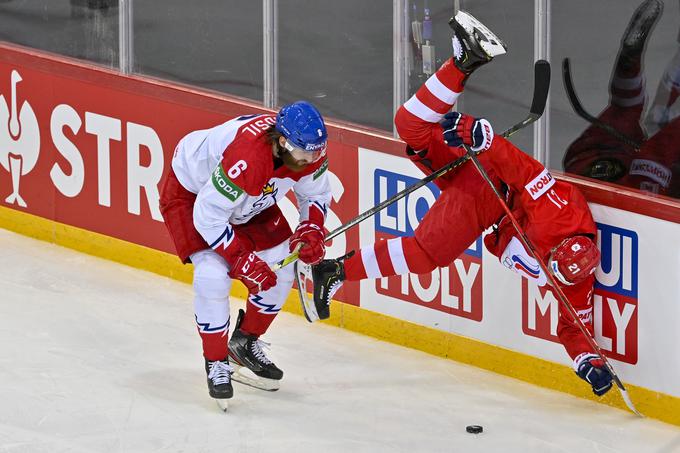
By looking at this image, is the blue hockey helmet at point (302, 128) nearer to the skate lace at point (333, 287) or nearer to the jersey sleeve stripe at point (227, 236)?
the jersey sleeve stripe at point (227, 236)

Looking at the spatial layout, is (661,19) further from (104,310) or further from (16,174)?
(16,174)

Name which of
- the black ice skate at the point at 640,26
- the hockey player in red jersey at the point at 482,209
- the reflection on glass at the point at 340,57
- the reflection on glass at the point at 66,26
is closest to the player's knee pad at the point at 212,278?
the hockey player in red jersey at the point at 482,209

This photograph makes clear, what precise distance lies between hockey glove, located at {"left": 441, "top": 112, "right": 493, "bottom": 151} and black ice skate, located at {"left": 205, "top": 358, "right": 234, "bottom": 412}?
1.09 meters

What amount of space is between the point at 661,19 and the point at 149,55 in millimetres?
2590

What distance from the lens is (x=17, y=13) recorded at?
26.1 feet

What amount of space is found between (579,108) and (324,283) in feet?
3.61

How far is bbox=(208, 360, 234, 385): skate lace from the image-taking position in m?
5.70

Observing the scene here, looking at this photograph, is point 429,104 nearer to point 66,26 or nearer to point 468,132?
point 468,132

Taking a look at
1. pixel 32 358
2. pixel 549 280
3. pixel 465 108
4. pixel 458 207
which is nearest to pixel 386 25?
pixel 465 108

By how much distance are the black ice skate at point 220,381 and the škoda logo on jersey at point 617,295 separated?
50.2 inches

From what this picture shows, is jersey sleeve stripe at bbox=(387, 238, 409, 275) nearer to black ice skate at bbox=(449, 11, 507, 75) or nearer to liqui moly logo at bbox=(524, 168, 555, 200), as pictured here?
liqui moly logo at bbox=(524, 168, 555, 200)

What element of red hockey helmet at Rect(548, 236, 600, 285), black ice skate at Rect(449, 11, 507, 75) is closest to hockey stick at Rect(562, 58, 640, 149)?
red hockey helmet at Rect(548, 236, 600, 285)

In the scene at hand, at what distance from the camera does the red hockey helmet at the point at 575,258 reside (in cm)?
561

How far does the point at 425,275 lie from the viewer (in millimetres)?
6434
